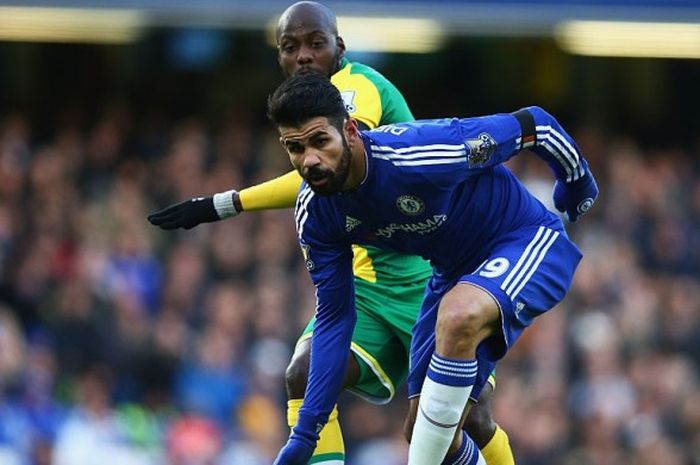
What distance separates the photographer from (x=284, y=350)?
482 inches

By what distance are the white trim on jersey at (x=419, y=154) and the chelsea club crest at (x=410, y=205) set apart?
5.2 inches

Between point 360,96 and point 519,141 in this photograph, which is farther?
point 360,96

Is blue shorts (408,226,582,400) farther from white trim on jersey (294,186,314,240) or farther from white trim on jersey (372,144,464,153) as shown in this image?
white trim on jersey (294,186,314,240)

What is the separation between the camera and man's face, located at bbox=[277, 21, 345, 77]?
668 cm

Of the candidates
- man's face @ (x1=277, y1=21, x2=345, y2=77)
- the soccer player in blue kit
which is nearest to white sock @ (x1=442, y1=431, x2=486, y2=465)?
the soccer player in blue kit

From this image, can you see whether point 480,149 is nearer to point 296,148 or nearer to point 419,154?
point 419,154

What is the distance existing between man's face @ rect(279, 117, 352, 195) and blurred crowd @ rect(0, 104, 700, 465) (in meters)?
5.81

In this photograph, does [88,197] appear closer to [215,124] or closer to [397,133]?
[215,124]

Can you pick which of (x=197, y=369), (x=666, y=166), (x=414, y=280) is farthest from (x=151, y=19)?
(x=414, y=280)

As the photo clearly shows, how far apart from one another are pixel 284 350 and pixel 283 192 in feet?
18.7

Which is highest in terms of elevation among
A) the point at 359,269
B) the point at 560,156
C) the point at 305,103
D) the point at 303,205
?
the point at 305,103

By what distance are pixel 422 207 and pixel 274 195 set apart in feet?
2.75

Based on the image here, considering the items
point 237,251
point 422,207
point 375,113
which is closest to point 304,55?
point 375,113

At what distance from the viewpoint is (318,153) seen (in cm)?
577
